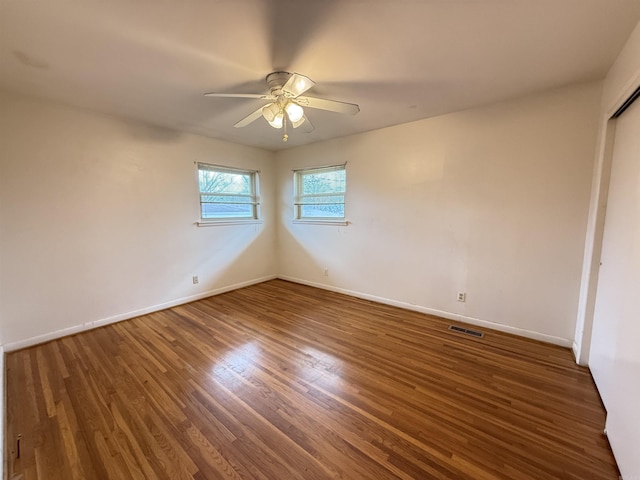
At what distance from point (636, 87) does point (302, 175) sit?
3757 mm

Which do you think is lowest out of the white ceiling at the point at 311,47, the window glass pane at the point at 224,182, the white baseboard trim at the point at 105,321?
the white baseboard trim at the point at 105,321

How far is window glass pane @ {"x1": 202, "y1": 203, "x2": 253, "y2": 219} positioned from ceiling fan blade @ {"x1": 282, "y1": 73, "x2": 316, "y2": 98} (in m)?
2.53

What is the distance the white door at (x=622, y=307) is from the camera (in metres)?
1.27

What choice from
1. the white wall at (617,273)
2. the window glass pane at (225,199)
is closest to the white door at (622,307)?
the white wall at (617,273)

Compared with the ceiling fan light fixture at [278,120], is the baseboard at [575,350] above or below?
below

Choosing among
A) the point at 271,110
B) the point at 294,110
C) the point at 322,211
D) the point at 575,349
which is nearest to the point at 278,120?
the point at 271,110

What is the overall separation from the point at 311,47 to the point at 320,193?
263 cm

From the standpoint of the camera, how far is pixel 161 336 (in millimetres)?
2684

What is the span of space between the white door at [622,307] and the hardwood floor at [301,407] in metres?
0.18

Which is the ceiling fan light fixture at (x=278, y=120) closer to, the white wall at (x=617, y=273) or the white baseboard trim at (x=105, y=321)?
→ the white wall at (x=617, y=273)

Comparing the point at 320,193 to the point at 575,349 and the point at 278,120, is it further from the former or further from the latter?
the point at 575,349

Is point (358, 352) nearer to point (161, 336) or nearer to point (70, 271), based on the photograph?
point (161, 336)

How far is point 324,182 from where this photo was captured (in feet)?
13.9

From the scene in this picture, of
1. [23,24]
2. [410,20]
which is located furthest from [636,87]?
[23,24]
